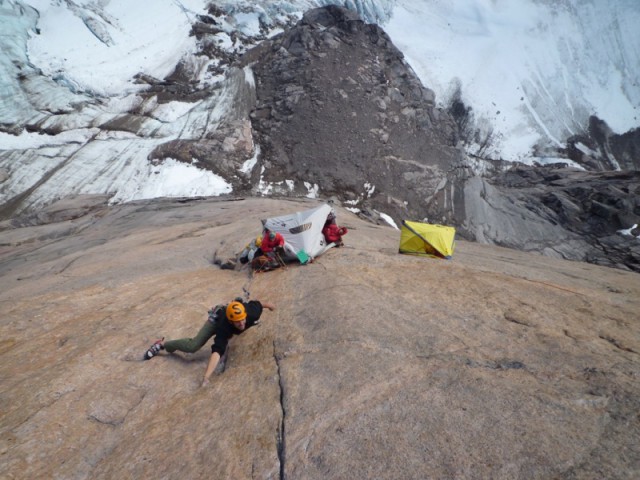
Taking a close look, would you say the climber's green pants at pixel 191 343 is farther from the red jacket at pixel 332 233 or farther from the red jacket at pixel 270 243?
the red jacket at pixel 332 233

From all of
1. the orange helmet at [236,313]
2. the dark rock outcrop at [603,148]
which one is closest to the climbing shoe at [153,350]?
the orange helmet at [236,313]

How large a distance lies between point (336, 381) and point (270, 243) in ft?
19.5

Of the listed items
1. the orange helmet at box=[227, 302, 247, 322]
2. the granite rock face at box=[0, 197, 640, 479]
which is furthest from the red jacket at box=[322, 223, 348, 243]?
the orange helmet at box=[227, 302, 247, 322]

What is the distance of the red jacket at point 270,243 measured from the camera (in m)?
10.2

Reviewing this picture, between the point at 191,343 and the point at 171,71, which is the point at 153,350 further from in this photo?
the point at 171,71

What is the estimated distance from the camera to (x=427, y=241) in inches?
425

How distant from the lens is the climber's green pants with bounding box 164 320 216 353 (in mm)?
5910

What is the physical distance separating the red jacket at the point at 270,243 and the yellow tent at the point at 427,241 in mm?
3743

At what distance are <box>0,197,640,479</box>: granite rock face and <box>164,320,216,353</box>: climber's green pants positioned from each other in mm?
189

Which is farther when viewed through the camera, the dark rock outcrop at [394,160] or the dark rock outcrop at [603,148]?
the dark rock outcrop at [603,148]

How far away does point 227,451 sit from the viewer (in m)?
3.97

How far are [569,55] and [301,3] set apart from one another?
4364 centimetres

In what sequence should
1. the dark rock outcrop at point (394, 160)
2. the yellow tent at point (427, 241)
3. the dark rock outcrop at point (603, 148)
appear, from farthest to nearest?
the dark rock outcrop at point (603, 148) → the dark rock outcrop at point (394, 160) → the yellow tent at point (427, 241)

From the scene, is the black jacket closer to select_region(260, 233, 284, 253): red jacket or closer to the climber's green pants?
the climber's green pants
